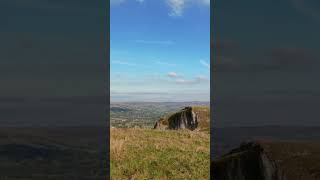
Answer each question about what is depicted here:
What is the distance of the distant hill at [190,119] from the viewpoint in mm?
58406

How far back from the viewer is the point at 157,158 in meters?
23.2

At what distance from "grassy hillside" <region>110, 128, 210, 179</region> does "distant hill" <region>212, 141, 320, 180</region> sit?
8.65m

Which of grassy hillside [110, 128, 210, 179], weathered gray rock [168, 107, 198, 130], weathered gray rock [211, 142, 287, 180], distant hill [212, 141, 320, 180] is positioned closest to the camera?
distant hill [212, 141, 320, 180]

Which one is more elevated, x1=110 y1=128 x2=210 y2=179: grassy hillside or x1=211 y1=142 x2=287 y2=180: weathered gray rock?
x1=211 y1=142 x2=287 y2=180: weathered gray rock

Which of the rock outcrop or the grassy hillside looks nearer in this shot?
the grassy hillside

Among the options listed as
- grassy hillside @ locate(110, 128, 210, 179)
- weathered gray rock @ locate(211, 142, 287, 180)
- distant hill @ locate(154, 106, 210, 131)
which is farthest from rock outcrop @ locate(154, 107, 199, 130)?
weathered gray rock @ locate(211, 142, 287, 180)

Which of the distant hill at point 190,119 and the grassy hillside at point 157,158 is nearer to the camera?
the grassy hillside at point 157,158

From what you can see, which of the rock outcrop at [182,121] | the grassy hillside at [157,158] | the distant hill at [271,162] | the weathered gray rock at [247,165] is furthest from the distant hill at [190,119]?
the distant hill at [271,162]

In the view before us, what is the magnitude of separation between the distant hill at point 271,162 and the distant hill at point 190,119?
1765 inches

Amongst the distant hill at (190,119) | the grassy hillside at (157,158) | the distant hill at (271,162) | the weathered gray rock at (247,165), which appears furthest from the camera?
the distant hill at (190,119)

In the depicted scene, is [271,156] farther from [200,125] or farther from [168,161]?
[200,125]

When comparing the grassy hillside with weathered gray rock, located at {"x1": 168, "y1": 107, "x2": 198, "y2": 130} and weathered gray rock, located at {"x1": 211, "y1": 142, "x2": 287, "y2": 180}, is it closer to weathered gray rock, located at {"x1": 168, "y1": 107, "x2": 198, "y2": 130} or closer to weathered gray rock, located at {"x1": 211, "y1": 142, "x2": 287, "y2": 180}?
weathered gray rock, located at {"x1": 211, "y1": 142, "x2": 287, "y2": 180}

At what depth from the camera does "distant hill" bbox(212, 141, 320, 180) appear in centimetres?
934

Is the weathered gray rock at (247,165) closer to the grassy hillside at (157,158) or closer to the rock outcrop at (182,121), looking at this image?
the grassy hillside at (157,158)
